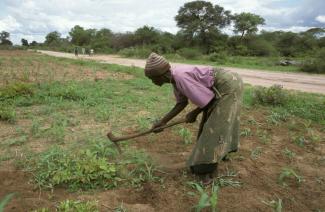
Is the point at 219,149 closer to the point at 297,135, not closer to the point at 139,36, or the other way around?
the point at 297,135

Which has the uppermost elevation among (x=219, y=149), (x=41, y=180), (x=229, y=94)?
(x=229, y=94)

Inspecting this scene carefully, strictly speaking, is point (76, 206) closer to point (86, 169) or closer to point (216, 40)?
point (86, 169)

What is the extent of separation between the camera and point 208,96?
9.89ft

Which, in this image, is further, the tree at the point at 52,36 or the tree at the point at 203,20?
the tree at the point at 52,36

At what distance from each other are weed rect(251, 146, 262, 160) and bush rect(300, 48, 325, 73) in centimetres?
1227

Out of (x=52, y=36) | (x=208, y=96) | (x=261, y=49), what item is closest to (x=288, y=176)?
(x=208, y=96)

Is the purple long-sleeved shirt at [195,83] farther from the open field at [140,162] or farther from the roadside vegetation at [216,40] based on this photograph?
the roadside vegetation at [216,40]

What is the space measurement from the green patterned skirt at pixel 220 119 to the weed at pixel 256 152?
1.04 meters

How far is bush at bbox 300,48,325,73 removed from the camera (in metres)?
15.2

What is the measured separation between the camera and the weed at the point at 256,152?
13.4ft

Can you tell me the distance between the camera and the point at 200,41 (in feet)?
108

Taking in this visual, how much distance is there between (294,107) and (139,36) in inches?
1370

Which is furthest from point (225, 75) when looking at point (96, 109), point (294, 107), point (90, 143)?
point (294, 107)

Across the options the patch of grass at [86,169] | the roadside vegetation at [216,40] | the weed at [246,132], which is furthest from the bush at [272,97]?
the roadside vegetation at [216,40]
